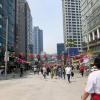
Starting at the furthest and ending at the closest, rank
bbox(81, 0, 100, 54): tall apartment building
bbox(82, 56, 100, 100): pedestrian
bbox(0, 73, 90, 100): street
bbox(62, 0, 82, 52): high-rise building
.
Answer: bbox(62, 0, 82, 52): high-rise building → bbox(81, 0, 100, 54): tall apartment building → bbox(0, 73, 90, 100): street → bbox(82, 56, 100, 100): pedestrian

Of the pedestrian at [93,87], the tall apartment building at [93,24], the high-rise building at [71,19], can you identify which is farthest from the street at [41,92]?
the high-rise building at [71,19]

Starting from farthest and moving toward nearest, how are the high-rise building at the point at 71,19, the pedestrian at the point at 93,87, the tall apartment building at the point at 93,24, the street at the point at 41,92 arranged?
the high-rise building at the point at 71,19
the tall apartment building at the point at 93,24
the street at the point at 41,92
the pedestrian at the point at 93,87

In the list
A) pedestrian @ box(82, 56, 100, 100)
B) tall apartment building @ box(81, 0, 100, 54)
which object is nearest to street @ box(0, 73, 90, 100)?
pedestrian @ box(82, 56, 100, 100)

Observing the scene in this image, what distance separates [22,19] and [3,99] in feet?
546

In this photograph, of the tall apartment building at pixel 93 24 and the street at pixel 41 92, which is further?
the tall apartment building at pixel 93 24

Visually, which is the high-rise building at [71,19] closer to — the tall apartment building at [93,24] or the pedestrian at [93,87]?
the tall apartment building at [93,24]

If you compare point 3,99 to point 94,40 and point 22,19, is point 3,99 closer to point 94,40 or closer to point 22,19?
point 94,40

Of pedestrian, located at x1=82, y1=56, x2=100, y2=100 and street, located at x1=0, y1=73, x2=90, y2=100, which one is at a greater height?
pedestrian, located at x1=82, y1=56, x2=100, y2=100

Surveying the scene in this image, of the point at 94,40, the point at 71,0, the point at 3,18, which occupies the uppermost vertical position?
the point at 71,0

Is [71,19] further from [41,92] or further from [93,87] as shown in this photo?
[93,87]

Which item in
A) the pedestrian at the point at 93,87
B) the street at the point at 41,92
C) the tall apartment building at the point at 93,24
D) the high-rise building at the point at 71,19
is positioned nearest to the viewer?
the pedestrian at the point at 93,87

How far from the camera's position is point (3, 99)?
15.4 metres

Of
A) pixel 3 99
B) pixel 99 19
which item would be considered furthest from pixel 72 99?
pixel 99 19

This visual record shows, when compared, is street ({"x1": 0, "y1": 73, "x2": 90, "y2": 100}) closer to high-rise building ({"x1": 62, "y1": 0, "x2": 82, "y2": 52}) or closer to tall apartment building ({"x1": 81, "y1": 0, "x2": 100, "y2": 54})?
tall apartment building ({"x1": 81, "y1": 0, "x2": 100, "y2": 54})
